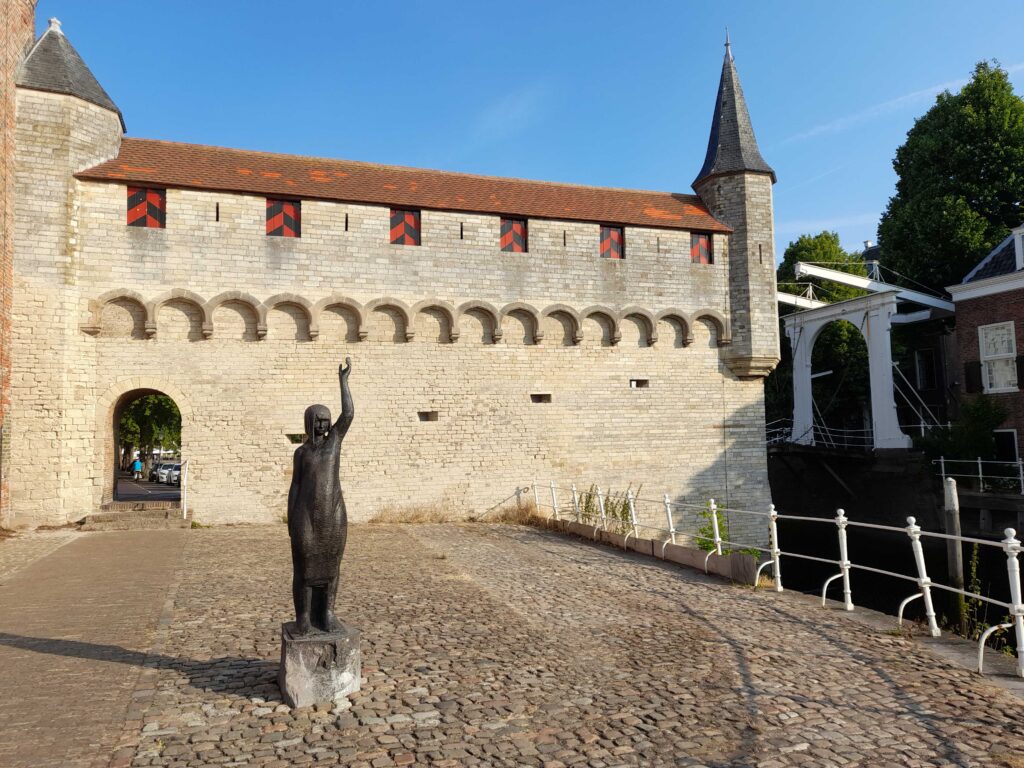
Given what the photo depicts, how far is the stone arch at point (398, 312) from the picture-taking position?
52.5ft

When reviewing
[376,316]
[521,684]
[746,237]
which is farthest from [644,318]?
[521,684]

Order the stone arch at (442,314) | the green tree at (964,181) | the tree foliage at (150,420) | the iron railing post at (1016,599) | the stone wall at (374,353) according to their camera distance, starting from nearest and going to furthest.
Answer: the iron railing post at (1016,599) < the stone wall at (374,353) < the stone arch at (442,314) < the green tree at (964,181) < the tree foliage at (150,420)

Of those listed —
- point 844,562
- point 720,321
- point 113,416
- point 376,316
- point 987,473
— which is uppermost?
point 720,321

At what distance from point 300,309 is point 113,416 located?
4642 millimetres

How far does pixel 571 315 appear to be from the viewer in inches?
694

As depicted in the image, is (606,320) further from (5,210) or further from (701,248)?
(5,210)

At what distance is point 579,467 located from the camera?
1747 centimetres

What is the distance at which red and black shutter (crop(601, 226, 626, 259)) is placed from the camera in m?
18.3

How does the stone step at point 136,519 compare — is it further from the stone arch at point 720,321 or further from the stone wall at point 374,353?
the stone arch at point 720,321

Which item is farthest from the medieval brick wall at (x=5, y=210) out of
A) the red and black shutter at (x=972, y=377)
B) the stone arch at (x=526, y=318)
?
the red and black shutter at (x=972, y=377)

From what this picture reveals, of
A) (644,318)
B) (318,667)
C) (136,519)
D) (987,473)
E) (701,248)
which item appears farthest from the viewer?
(701,248)

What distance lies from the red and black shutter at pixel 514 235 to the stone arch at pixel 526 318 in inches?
61.1

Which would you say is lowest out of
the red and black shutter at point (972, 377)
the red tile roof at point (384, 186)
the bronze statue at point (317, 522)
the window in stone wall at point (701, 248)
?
the bronze statue at point (317, 522)

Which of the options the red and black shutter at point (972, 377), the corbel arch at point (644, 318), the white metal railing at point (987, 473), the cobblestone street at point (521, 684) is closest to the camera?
the cobblestone street at point (521, 684)
